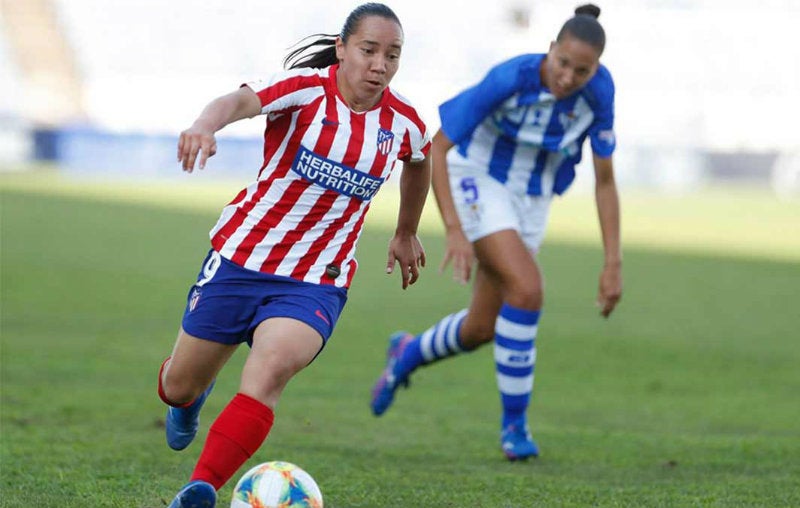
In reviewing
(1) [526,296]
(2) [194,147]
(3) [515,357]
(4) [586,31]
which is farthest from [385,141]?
(3) [515,357]

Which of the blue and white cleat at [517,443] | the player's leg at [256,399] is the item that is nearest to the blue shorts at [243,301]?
the player's leg at [256,399]

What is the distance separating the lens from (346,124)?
14.3 feet

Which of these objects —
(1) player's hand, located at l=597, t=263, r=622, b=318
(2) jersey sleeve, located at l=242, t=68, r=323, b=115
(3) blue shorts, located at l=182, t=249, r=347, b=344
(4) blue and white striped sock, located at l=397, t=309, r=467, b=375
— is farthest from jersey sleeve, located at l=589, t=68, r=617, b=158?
(3) blue shorts, located at l=182, t=249, r=347, b=344

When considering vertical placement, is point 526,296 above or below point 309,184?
below

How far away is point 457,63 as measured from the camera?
4406cm

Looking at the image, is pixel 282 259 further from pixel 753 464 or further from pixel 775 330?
pixel 775 330

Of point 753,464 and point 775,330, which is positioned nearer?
point 753,464

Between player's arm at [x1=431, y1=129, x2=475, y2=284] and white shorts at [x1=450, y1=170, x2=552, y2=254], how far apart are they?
0.56ft

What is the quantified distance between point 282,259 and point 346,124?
53 centimetres

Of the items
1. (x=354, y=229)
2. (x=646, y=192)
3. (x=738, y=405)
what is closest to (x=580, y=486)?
(x=354, y=229)

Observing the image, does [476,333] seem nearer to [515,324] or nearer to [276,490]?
[515,324]

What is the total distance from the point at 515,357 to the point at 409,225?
4.30 ft

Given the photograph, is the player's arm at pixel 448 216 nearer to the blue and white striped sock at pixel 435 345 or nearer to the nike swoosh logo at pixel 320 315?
the blue and white striped sock at pixel 435 345

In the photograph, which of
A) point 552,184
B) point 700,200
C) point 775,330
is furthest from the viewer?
point 700,200
